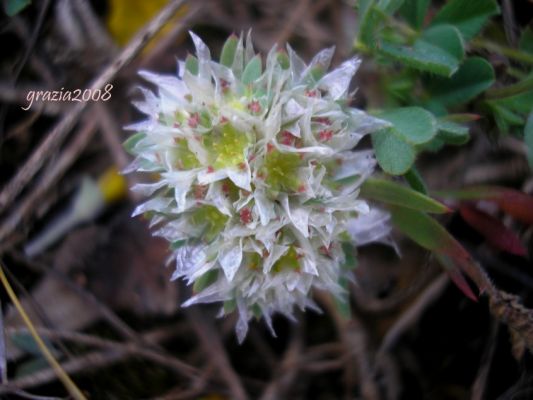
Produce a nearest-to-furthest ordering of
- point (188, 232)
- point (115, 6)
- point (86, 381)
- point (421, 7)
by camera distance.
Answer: point (188, 232) < point (421, 7) < point (86, 381) < point (115, 6)

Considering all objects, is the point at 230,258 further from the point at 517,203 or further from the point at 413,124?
the point at 517,203

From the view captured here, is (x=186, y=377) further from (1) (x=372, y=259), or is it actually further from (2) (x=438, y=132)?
(2) (x=438, y=132)

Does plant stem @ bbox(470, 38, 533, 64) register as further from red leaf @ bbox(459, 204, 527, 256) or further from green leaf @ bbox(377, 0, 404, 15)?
red leaf @ bbox(459, 204, 527, 256)

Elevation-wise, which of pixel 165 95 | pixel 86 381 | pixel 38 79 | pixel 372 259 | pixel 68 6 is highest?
pixel 68 6

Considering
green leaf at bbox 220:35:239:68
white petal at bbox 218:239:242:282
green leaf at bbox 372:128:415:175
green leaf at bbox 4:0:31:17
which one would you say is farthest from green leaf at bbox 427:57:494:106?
green leaf at bbox 4:0:31:17

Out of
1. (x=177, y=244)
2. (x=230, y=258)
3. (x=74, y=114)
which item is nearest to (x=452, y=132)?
(x=230, y=258)

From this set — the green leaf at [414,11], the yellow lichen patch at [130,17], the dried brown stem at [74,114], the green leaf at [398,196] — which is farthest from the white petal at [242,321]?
the yellow lichen patch at [130,17]

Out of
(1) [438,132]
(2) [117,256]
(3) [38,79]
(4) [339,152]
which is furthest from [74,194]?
(1) [438,132]
